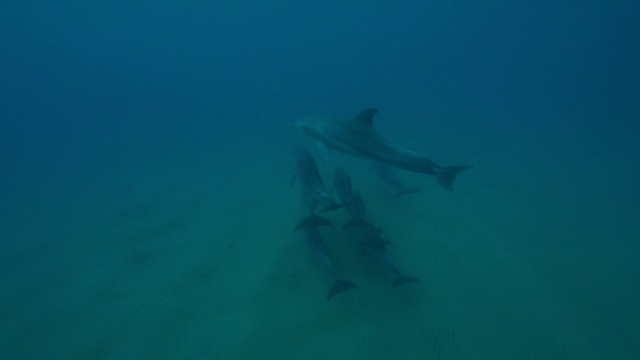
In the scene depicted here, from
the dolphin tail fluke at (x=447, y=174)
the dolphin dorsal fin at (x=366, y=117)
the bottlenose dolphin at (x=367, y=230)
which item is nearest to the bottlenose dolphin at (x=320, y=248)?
the bottlenose dolphin at (x=367, y=230)

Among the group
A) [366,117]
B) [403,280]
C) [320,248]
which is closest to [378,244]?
[403,280]

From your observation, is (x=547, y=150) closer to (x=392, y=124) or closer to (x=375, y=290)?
(x=392, y=124)

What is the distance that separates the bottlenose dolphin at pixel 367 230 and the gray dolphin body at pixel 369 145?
55 cm

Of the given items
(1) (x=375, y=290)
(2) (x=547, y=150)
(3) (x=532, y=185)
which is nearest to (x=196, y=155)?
(1) (x=375, y=290)

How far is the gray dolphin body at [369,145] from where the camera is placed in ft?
18.4

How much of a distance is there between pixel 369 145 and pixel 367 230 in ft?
4.83

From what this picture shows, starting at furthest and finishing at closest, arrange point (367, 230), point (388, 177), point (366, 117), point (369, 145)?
point (388, 177) → point (366, 117) → point (369, 145) → point (367, 230)

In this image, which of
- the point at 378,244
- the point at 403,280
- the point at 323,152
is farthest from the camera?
the point at 323,152

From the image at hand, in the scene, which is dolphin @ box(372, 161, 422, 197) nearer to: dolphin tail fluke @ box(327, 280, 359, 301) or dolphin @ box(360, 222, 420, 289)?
dolphin @ box(360, 222, 420, 289)

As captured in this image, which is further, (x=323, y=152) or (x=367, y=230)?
(x=323, y=152)

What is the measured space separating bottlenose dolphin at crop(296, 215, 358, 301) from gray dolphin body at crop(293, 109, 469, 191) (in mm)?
1579

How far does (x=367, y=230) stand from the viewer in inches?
211

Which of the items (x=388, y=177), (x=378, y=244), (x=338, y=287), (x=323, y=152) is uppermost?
(x=323, y=152)

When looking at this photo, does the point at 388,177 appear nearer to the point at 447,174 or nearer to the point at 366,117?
the point at 366,117
